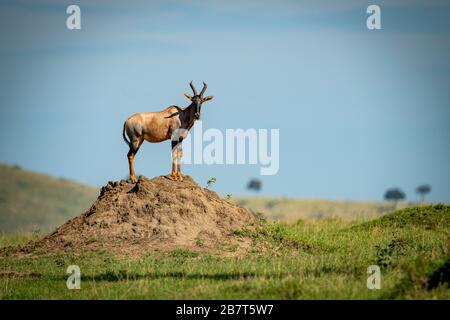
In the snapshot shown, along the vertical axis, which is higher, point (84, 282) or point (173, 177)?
point (173, 177)

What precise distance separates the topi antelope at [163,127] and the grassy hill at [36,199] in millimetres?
51478

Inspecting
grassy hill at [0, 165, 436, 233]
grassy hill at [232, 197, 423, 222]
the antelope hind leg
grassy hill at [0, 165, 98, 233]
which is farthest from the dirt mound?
grassy hill at [232, 197, 423, 222]

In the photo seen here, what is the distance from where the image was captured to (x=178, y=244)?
22.1 m

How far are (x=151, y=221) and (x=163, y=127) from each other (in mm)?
2191

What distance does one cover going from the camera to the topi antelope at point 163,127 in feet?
76.1

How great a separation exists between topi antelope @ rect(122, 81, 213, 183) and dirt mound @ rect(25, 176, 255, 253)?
2.30 feet

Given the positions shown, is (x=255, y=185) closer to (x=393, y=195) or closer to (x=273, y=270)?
(x=393, y=195)

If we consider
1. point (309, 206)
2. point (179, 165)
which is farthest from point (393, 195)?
point (179, 165)

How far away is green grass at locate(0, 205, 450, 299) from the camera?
16.7 m
